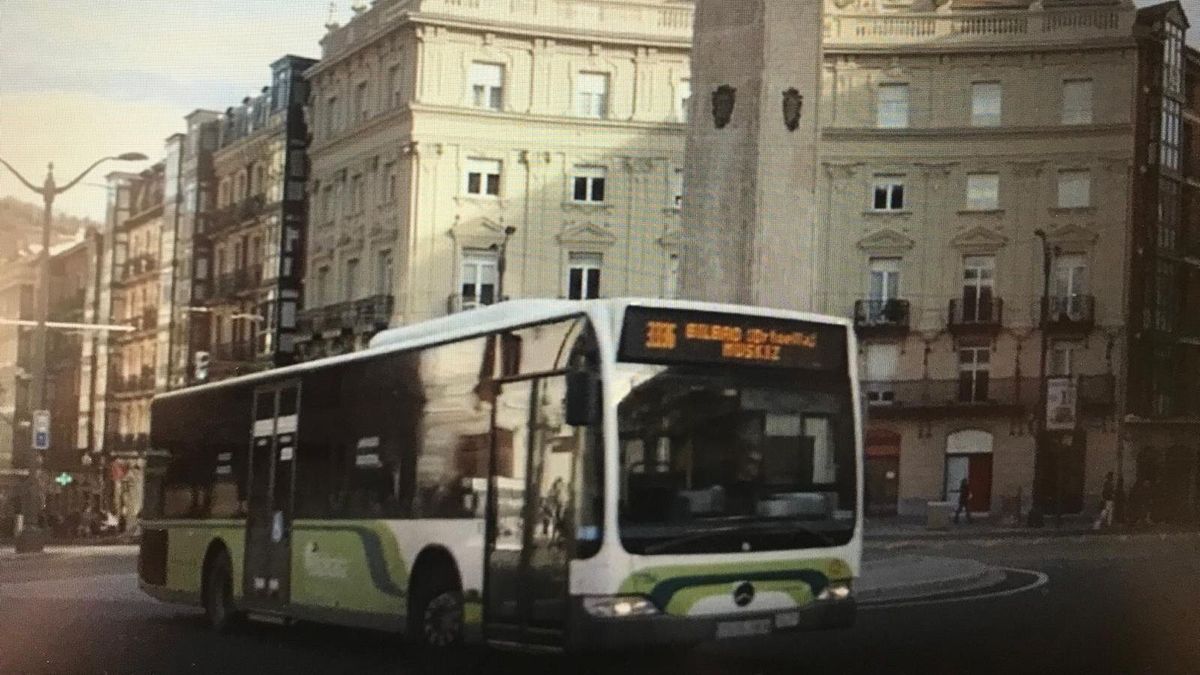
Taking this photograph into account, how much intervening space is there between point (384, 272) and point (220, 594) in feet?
13.5

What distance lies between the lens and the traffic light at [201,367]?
19750 mm

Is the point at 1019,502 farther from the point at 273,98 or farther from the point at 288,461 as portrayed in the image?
the point at 273,98

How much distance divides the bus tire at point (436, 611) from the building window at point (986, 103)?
9654mm

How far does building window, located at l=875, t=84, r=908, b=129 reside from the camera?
1898 centimetres

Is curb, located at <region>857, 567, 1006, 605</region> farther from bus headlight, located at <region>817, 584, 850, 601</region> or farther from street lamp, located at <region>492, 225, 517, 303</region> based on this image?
bus headlight, located at <region>817, 584, 850, 601</region>

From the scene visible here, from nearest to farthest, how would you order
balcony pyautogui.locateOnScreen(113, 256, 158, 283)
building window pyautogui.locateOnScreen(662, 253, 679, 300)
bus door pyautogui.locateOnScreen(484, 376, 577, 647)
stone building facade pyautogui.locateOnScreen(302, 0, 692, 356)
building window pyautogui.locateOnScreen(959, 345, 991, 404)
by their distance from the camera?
bus door pyautogui.locateOnScreen(484, 376, 577, 647) < building window pyautogui.locateOnScreen(662, 253, 679, 300) < stone building facade pyautogui.locateOnScreen(302, 0, 692, 356) < building window pyautogui.locateOnScreen(959, 345, 991, 404) < balcony pyautogui.locateOnScreen(113, 256, 158, 283)

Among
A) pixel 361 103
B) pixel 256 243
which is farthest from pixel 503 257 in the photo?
pixel 256 243

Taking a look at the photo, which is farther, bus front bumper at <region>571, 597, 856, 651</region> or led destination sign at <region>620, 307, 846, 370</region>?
led destination sign at <region>620, 307, 846, 370</region>

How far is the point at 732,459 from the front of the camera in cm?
1002

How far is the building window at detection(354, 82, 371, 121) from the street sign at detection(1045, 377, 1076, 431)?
708 cm

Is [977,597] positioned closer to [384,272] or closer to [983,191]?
[983,191]

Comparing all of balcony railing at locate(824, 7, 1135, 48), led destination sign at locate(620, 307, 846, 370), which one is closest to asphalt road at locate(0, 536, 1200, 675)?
led destination sign at locate(620, 307, 846, 370)

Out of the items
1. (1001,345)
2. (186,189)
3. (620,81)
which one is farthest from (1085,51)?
(186,189)

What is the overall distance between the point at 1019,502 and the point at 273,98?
787 cm
